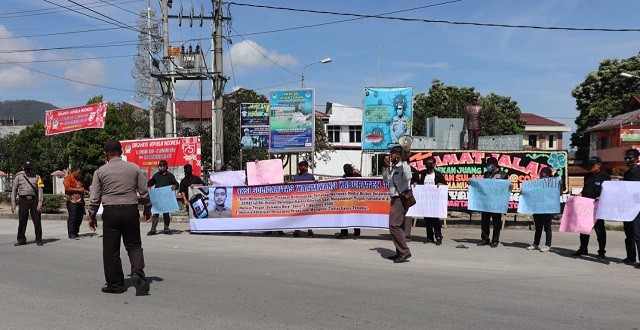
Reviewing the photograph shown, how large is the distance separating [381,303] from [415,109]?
44982 mm

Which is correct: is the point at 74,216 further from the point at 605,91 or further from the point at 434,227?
the point at 605,91

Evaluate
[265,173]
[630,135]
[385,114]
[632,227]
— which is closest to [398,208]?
[632,227]

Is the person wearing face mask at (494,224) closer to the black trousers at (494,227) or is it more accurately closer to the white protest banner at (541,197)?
the black trousers at (494,227)

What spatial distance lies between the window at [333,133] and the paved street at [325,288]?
46.7 m

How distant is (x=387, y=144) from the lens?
1886 cm

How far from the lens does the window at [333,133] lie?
57750 mm

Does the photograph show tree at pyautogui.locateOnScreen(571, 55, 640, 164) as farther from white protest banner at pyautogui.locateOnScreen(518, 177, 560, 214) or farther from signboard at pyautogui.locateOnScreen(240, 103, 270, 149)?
white protest banner at pyautogui.locateOnScreen(518, 177, 560, 214)

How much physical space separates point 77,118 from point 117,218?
16546 millimetres

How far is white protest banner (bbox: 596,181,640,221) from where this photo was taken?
8766 millimetres

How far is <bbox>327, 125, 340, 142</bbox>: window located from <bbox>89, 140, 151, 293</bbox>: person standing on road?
51.0 metres

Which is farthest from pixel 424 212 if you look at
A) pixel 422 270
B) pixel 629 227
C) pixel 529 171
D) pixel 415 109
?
pixel 415 109

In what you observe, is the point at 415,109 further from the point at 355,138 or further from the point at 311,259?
the point at 311,259

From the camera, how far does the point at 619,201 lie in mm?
8969

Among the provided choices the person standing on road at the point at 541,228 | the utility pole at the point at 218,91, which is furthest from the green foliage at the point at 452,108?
the person standing on road at the point at 541,228
